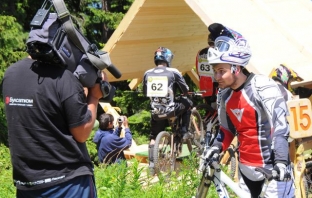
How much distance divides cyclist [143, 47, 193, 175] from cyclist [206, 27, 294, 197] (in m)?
3.35

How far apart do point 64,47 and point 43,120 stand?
0.44 m

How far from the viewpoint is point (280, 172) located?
11.3 ft

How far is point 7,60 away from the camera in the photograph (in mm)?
11625

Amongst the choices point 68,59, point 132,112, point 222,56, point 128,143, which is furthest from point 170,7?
point 132,112

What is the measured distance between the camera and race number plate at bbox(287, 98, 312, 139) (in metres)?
5.07

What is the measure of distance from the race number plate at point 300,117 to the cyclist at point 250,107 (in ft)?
3.80

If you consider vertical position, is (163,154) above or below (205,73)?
below

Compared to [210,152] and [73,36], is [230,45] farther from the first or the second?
[73,36]

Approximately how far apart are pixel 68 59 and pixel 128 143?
14.5ft

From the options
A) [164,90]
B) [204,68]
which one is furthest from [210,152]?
[204,68]

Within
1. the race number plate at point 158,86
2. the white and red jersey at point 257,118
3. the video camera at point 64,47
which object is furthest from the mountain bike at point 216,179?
the race number plate at point 158,86

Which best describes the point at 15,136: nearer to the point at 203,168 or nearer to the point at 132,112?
the point at 203,168

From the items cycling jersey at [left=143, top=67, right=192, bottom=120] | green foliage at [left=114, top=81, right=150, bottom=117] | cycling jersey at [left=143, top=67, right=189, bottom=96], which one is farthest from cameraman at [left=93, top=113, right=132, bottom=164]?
green foliage at [left=114, top=81, right=150, bottom=117]

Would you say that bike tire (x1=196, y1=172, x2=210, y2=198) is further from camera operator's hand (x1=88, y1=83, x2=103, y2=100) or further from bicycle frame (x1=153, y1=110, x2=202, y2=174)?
bicycle frame (x1=153, y1=110, x2=202, y2=174)
